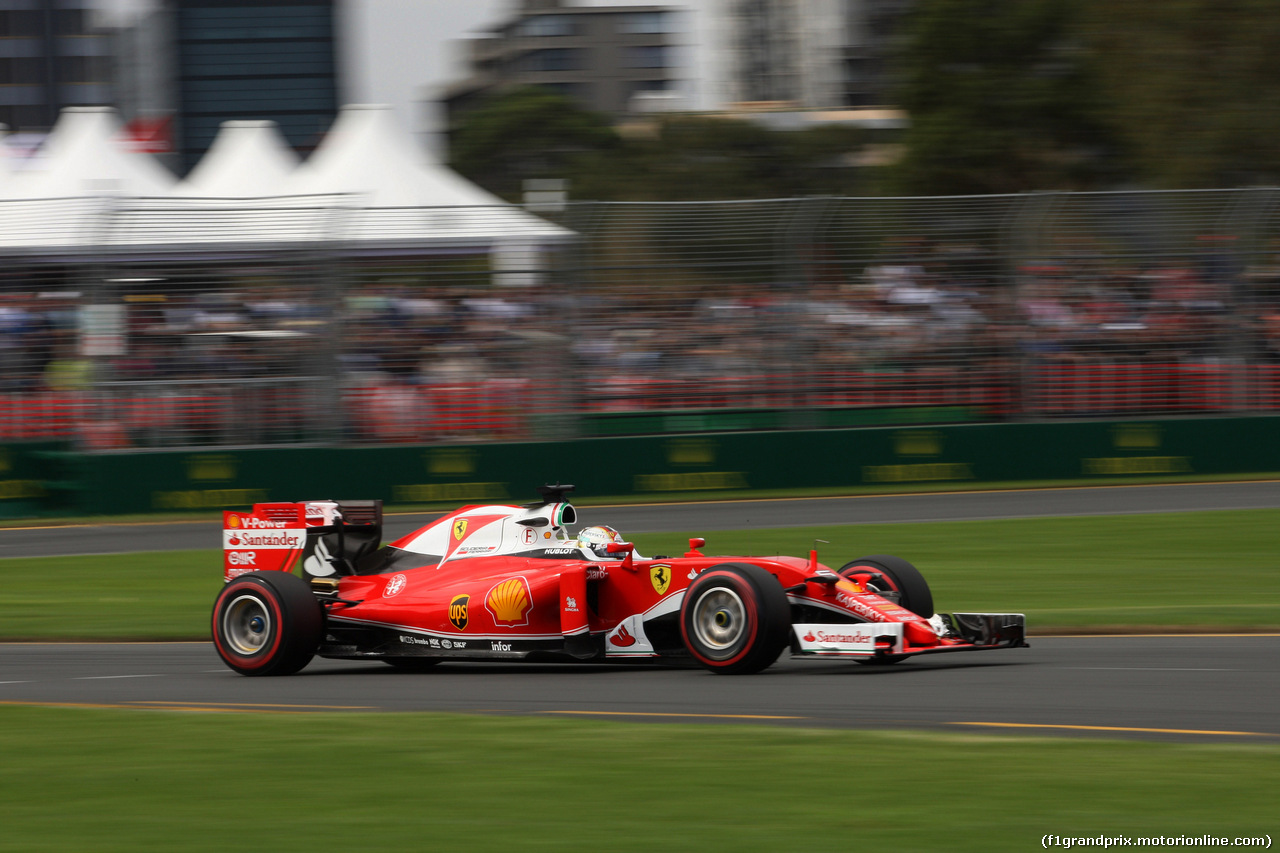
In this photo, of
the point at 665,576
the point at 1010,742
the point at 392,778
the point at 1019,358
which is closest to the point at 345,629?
the point at 665,576

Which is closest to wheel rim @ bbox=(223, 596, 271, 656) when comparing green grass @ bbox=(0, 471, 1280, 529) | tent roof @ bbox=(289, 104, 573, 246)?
green grass @ bbox=(0, 471, 1280, 529)

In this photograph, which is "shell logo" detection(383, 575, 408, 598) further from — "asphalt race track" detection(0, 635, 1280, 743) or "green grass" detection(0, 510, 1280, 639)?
"green grass" detection(0, 510, 1280, 639)

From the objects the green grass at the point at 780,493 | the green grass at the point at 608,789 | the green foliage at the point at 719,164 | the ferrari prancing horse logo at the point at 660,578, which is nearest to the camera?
the green grass at the point at 608,789

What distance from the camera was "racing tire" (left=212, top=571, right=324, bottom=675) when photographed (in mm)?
9086

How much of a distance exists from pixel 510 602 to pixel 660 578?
91cm

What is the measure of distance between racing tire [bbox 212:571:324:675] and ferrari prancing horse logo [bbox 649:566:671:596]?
6.93ft

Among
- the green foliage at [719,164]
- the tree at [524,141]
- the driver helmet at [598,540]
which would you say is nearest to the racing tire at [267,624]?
the driver helmet at [598,540]

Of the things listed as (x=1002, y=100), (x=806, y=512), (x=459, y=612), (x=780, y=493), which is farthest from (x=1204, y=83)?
(x=459, y=612)

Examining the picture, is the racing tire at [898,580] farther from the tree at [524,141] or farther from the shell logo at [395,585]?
the tree at [524,141]

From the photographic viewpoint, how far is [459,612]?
8.88 metres

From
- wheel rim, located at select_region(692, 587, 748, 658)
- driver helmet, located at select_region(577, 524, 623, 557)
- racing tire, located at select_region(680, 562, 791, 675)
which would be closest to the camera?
racing tire, located at select_region(680, 562, 791, 675)

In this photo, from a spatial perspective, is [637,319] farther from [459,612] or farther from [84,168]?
[84,168]

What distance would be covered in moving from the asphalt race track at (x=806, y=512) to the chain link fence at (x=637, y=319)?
1.21 metres

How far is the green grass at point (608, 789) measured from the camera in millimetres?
4648
